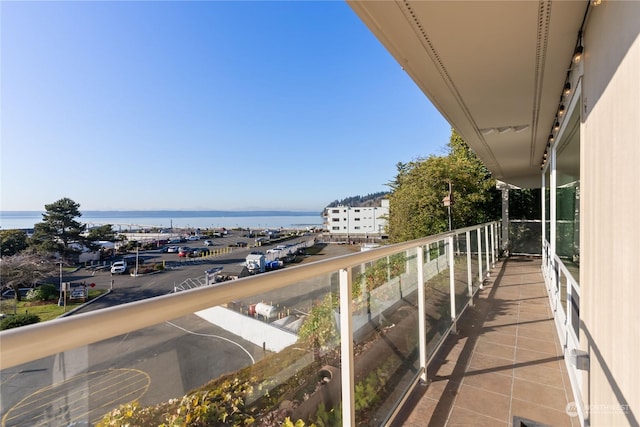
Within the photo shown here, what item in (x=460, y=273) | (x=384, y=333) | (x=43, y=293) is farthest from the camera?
(x=43, y=293)

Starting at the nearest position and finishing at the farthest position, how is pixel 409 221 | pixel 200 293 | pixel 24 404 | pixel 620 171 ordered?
pixel 24 404 < pixel 200 293 < pixel 620 171 < pixel 409 221

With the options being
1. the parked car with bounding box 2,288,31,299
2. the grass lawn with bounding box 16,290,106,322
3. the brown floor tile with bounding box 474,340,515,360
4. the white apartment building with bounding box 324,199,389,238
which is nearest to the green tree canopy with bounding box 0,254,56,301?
the parked car with bounding box 2,288,31,299

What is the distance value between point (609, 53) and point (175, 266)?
142 ft

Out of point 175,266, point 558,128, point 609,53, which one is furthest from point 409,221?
point 175,266

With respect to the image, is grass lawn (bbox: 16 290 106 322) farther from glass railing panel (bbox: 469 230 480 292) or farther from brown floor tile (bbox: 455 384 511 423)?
brown floor tile (bbox: 455 384 511 423)

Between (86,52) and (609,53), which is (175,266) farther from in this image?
(609,53)

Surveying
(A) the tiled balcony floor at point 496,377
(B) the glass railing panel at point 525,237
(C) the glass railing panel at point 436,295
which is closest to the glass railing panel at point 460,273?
(A) the tiled balcony floor at point 496,377

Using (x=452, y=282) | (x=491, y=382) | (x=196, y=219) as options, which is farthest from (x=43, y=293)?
(x=196, y=219)

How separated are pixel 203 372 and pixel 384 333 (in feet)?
4.86

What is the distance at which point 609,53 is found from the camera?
1545 millimetres

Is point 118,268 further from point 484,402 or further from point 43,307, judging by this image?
point 484,402

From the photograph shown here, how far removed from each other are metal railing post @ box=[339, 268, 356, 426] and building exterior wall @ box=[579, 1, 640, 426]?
1.13m

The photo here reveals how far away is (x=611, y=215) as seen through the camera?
5.03 feet

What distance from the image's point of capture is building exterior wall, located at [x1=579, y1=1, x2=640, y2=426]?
1224mm
